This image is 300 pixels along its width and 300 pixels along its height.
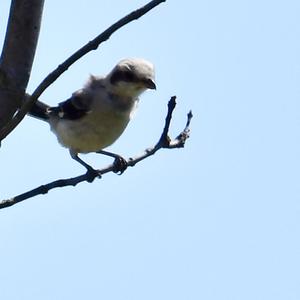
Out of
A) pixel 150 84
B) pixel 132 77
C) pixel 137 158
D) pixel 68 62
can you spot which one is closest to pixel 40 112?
pixel 132 77

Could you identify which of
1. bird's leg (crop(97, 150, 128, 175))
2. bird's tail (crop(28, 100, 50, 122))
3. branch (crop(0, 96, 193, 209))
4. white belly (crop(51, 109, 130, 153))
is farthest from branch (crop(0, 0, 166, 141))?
bird's tail (crop(28, 100, 50, 122))

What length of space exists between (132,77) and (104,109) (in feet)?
1.44

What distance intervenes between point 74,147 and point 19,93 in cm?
376

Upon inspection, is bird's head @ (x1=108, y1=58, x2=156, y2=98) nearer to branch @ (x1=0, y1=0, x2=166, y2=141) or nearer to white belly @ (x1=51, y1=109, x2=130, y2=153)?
white belly @ (x1=51, y1=109, x2=130, y2=153)

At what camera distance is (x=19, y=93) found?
3.67 meters

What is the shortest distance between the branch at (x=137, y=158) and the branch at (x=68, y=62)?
0.67 m

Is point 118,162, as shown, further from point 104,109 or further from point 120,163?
point 104,109

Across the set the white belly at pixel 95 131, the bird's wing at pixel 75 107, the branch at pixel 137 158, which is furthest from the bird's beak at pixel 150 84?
the branch at pixel 137 158

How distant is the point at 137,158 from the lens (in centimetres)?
521

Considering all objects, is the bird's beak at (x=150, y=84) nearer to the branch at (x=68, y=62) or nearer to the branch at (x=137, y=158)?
the branch at (x=137, y=158)

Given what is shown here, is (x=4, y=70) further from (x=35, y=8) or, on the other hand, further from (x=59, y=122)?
(x=59, y=122)

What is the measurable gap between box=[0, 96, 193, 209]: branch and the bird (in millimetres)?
1401

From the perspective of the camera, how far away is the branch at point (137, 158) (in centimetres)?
Result: 408

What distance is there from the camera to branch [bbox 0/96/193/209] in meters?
4.08
